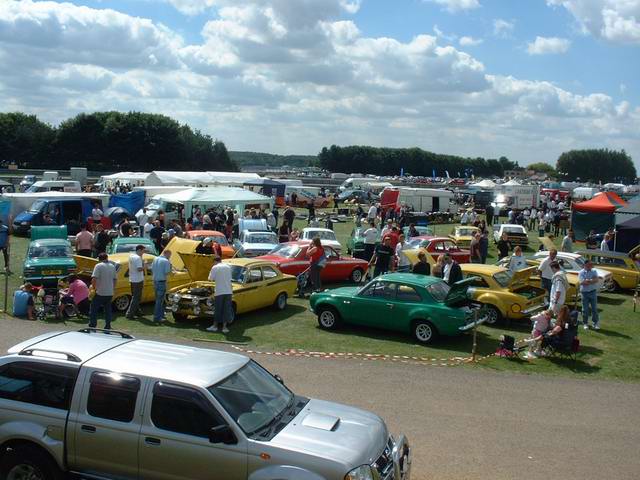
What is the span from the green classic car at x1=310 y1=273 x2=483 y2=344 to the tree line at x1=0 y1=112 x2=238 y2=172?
90036 millimetres

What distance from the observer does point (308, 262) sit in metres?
19.0

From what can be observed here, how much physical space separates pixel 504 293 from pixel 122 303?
A: 924 centimetres

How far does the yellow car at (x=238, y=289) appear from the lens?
14329mm

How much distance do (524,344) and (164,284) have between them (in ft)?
26.2

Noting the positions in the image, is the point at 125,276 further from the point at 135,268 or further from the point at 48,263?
the point at 48,263

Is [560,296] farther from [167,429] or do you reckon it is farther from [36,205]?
[36,205]

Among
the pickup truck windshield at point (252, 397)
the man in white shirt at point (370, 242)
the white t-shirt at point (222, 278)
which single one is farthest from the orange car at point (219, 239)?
the pickup truck windshield at point (252, 397)

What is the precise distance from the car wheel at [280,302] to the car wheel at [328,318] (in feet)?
6.31

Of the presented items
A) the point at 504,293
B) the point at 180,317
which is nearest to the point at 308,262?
the point at 180,317

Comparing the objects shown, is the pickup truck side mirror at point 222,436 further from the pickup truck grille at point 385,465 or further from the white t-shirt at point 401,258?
the white t-shirt at point 401,258

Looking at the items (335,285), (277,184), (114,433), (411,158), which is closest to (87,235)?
(335,285)

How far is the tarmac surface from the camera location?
24.6ft

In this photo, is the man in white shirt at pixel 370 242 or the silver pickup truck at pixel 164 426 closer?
the silver pickup truck at pixel 164 426

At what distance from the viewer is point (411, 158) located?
17562 centimetres
